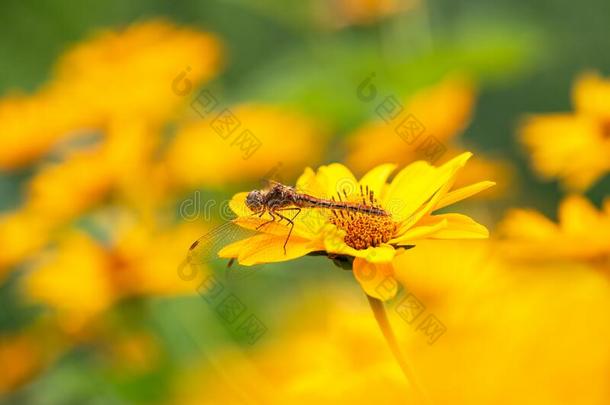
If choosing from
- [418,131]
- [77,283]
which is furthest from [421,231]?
[418,131]

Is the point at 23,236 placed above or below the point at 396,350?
above

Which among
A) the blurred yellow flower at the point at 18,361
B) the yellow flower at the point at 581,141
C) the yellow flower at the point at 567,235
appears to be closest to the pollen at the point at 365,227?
the yellow flower at the point at 567,235

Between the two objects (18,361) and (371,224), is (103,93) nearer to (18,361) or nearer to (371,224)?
(18,361)

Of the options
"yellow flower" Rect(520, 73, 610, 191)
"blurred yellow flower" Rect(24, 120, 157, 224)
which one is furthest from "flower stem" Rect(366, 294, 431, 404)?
"blurred yellow flower" Rect(24, 120, 157, 224)

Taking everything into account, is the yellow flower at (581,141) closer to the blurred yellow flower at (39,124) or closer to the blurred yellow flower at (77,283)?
the blurred yellow flower at (77,283)

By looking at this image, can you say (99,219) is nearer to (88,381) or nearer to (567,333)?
(88,381)

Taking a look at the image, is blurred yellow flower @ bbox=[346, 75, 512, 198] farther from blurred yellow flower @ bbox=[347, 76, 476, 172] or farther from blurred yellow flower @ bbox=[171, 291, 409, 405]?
blurred yellow flower @ bbox=[171, 291, 409, 405]
